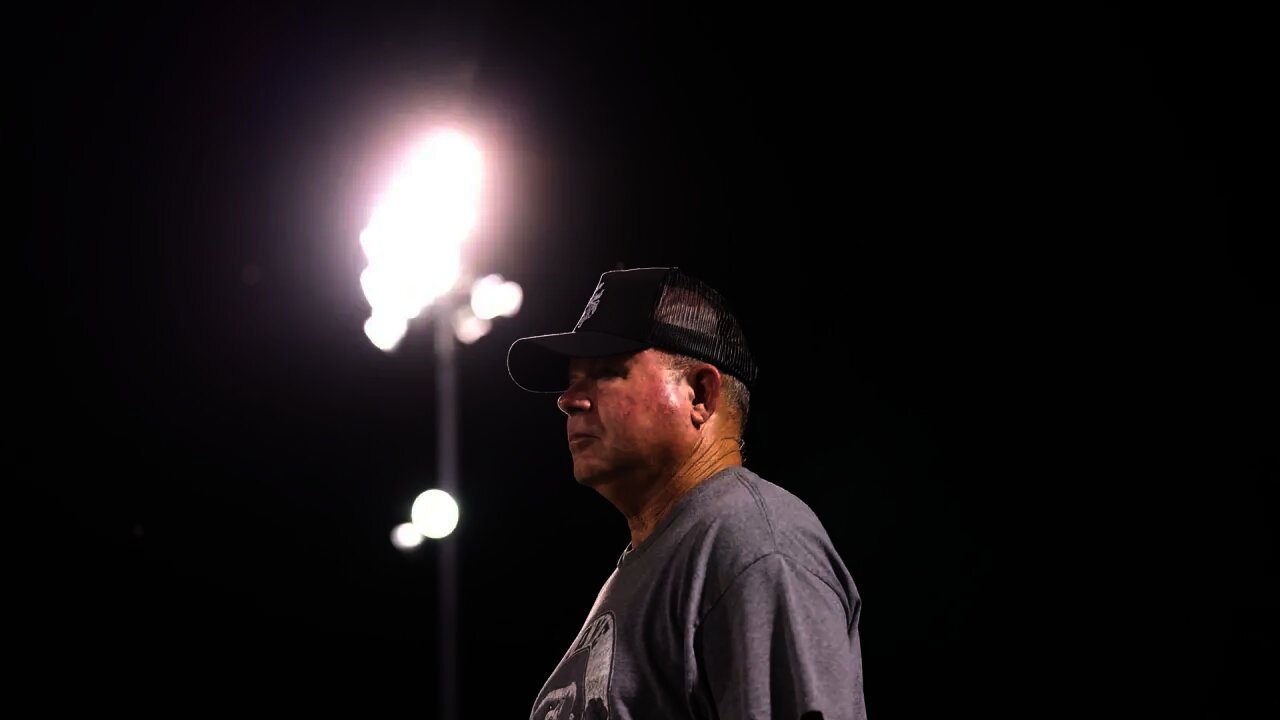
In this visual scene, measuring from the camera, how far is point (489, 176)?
14.6 feet

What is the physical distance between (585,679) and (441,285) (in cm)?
324

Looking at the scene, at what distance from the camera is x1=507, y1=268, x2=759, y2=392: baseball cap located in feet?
5.11

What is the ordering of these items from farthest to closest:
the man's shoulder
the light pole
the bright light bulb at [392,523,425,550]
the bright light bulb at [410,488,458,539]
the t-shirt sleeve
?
the bright light bulb at [392,523,425,550] < the bright light bulb at [410,488,458,539] < the light pole < the man's shoulder < the t-shirt sleeve

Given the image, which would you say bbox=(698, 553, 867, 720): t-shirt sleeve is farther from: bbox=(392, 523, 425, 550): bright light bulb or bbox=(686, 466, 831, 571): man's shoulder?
bbox=(392, 523, 425, 550): bright light bulb

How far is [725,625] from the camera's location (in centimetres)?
122

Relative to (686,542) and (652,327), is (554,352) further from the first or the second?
(686,542)

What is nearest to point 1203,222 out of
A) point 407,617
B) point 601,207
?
point 601,207

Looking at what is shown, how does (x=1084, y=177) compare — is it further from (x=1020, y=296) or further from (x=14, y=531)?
(x=14, y=531)

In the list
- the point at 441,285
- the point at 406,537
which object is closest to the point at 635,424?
the point at 441,285

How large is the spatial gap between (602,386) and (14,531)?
4.25 m

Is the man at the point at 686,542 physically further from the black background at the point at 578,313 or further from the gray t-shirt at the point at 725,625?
the black background at the point at 578,313

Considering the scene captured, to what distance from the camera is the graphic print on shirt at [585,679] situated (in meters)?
1.31

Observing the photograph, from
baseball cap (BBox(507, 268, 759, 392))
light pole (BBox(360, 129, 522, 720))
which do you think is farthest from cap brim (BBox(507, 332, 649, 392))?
light pole (BBox(360, 129, 522, 720))

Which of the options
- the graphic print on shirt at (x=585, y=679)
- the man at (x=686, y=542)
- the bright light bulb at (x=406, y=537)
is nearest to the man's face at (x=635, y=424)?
the man at (x=686, y=542)
